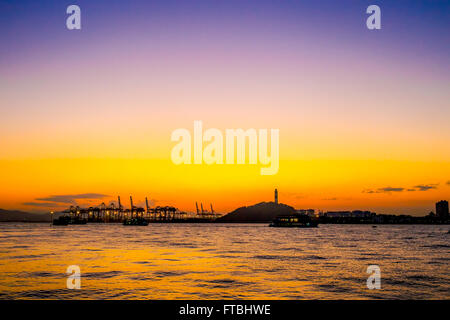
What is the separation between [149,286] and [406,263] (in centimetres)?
3231

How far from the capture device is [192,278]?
3331cm

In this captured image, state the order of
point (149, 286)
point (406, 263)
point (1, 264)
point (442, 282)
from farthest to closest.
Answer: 1. point (406, 263)
2. point (1, 264)
3. point (442, 282)
4. point (149, 286)

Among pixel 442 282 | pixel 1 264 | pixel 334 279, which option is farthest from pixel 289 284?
pixel 1 264

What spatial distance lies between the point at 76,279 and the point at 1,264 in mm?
14526
